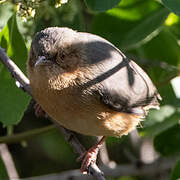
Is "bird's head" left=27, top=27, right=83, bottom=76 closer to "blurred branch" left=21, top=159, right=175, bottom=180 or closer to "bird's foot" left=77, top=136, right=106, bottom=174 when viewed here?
"bird's foot" left=77, top=136, right=106, bottom=174

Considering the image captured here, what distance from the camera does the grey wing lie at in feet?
14.4

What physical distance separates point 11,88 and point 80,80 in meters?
0.61

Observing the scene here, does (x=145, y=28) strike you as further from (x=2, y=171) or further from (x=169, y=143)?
(x=2, y=171)

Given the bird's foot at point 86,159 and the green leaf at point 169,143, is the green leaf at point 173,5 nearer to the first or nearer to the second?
the green leaf at point 169,143

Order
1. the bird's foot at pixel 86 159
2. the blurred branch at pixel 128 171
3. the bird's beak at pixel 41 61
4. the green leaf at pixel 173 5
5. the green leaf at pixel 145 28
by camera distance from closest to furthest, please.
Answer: the green leaf at pixel 173 5
the bird's beak at pixel 41 61
the green leaf at pixel 145 28
the bird's foot at pixel 86 159
the blurred branch at pixel 128 171

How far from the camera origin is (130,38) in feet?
15.4

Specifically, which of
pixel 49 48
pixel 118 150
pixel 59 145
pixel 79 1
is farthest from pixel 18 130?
pixel 49 48

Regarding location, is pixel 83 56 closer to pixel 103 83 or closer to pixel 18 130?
pixel 103 83

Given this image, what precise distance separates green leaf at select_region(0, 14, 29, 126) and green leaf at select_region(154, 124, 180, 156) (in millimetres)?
1486

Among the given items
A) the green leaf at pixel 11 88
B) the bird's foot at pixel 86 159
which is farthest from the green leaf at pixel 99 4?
the bird's foot at pixel 86 159

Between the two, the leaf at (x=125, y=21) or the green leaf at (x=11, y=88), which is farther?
the leaf at (x=125, y=21)

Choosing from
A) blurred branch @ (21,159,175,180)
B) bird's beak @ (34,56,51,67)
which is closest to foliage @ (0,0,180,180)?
bird's beak @ (34,56,51,67)

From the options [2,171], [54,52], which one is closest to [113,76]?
[54,52]

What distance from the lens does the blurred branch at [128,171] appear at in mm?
5461
